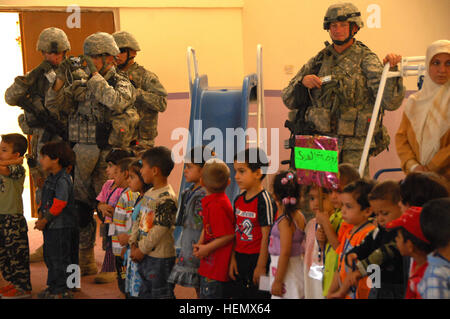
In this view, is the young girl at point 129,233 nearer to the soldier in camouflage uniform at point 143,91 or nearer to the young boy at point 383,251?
the young boy at point 383,251

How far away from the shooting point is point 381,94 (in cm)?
505

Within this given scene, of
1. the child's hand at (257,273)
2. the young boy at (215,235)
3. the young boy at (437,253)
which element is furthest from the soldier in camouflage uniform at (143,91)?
the young boy at (437,253)

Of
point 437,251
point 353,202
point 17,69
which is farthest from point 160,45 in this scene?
point 437,251

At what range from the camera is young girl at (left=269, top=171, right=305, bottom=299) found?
12.2ft

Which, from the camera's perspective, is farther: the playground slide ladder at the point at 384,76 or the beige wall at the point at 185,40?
the beige wall at the point at 185,40

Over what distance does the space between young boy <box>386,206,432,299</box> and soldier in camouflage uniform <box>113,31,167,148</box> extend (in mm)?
4323

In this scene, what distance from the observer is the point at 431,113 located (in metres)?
4.41

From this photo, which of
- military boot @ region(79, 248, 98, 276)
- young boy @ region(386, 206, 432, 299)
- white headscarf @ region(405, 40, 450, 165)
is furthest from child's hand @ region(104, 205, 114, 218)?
young boy @ region(386, 206, 432, 299)

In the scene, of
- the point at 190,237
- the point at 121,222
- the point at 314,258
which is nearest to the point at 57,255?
the point at 121,222

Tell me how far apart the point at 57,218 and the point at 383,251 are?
2655mm

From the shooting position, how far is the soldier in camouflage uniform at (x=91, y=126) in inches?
230

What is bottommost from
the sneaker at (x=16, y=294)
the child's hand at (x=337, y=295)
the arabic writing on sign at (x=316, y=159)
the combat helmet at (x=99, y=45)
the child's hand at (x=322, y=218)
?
the sneaker at (x=16, y=294)

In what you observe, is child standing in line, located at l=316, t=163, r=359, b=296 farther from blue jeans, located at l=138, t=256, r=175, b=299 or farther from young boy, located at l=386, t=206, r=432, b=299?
blue jeans, located at l=138, t=256, r=175, b=299
